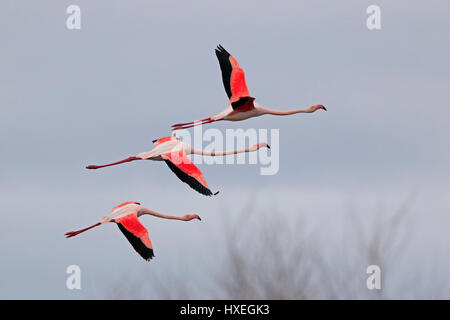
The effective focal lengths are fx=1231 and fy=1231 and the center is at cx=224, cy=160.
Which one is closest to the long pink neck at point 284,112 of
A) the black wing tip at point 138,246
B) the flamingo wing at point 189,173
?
the flamingo wing at point 189,173

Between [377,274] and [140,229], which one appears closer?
[140,229]

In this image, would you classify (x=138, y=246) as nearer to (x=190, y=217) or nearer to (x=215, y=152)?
(x=190, y=217)

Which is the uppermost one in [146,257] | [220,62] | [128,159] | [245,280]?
[220,62]

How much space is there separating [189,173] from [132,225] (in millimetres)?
2107

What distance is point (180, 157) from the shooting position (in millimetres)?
26984

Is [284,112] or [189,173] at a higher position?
[284,112]

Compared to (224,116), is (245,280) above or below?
below

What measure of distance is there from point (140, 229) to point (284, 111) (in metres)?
4.98

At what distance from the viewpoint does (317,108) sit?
2969 cm

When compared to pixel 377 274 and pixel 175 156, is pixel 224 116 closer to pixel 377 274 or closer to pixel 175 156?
pixel 175 156

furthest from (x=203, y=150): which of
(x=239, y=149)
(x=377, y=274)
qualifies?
(x=377, y=274)

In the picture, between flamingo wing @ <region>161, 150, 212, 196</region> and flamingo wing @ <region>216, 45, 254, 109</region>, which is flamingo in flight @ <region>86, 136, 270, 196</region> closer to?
flamingo wing @ <region>161, 150, 212, 196</region>

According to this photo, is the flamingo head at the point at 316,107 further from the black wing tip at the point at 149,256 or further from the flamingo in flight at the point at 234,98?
the black wing tip at the point at 149,256

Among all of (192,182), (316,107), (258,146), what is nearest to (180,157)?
(192,182)
